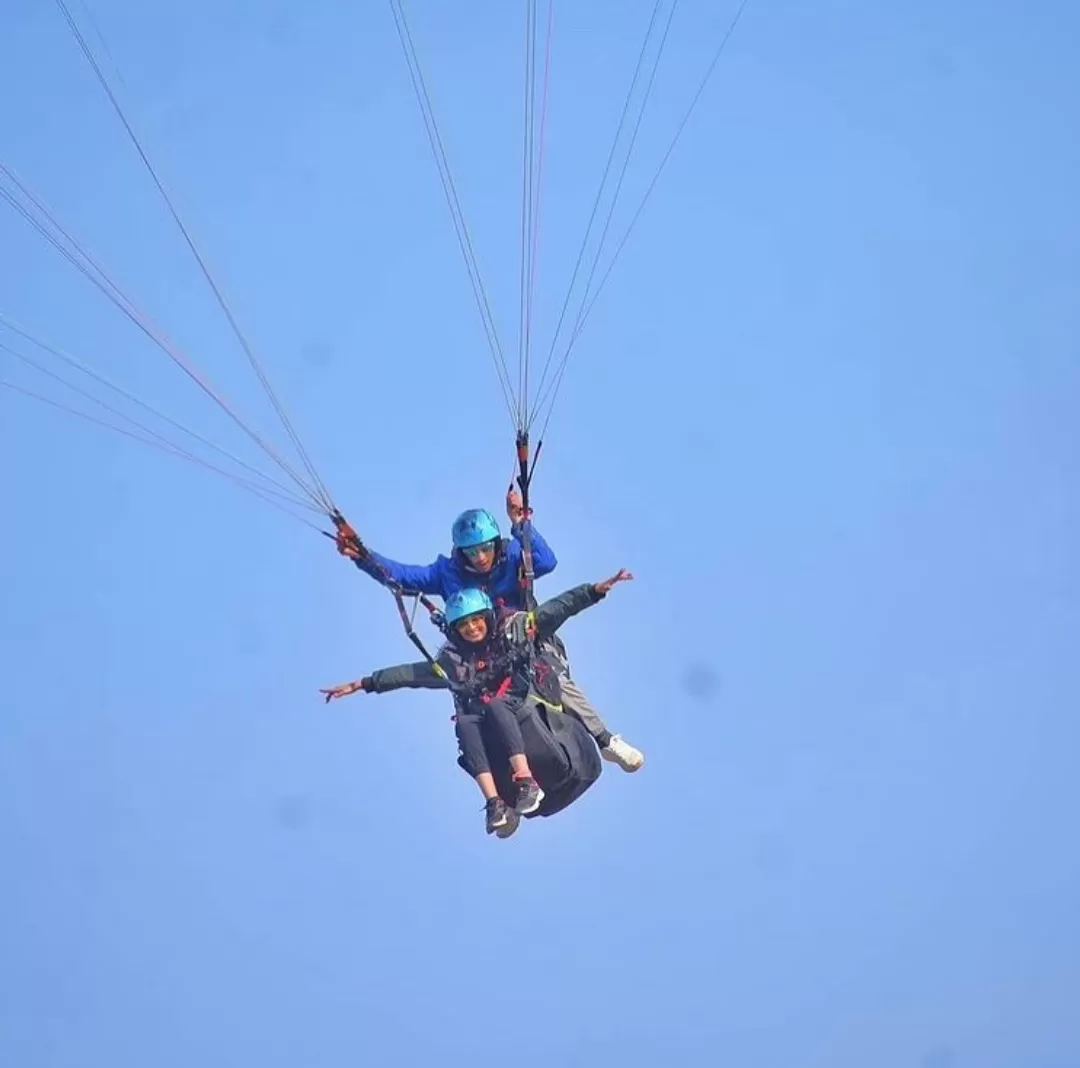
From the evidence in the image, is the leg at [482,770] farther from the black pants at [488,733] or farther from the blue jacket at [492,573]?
the blue jacket at [492,573]

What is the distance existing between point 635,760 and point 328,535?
4328 mm

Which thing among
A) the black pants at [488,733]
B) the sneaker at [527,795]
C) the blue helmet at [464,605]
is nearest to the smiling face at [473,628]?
the blue helmet at [464,605]

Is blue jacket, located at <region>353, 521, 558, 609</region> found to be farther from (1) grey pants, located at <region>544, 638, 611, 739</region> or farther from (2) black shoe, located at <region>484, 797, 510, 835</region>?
(2) black shoe, located at <region>484, 797, 510, 835</region>

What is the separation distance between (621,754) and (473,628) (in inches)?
Result: 101

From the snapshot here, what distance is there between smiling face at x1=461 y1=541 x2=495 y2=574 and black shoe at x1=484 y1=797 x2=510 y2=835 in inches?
85.8

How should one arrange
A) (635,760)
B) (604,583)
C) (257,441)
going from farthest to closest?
(635,760) → (604,583) → (257,441)

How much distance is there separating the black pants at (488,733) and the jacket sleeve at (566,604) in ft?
2.61

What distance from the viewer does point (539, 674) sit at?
21141 mm

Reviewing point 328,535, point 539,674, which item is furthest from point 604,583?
point 328,535

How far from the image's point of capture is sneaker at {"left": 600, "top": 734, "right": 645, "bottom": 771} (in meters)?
22.5

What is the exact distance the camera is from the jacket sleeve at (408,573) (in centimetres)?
2089

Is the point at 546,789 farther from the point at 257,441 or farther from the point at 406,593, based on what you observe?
the point at 257,441

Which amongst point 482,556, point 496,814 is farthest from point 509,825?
point 482,556

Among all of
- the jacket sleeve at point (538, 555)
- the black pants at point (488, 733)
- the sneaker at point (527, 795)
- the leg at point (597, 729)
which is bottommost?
the sneaker at point (527, 795)
